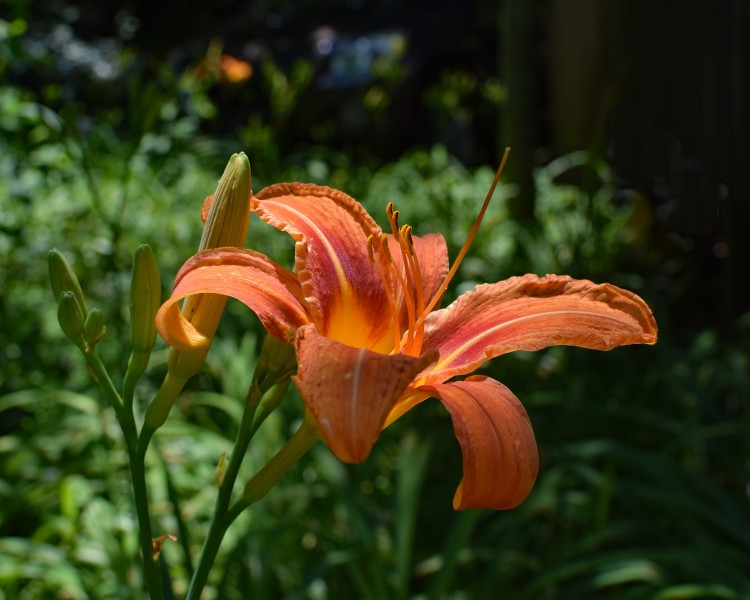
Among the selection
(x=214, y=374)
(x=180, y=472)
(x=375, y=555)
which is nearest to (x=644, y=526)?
(x=375, y=555)

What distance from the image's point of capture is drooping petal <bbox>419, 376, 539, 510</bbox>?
24.9 inches

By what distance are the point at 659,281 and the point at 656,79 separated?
1206mm

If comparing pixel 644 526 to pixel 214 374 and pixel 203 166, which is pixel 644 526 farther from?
pixel 203 166

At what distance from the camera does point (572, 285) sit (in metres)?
0.84

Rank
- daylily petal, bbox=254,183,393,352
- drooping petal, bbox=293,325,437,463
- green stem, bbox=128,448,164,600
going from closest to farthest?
1. drooping petal, bbox=293,325,437,463
2. green stem, bbox=128,448,164,600
3. daylily petal, bbox=254,183,393,352

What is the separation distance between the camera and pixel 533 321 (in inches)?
31.6

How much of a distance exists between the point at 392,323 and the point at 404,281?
A: 6 cm

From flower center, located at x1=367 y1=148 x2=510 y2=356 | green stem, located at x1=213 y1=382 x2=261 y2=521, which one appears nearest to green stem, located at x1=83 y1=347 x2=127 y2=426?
green stem, located at x1=213 y1=382 x2=261 y2=521

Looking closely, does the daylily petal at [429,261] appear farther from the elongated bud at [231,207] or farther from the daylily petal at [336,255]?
the elongated bud at [231,207]

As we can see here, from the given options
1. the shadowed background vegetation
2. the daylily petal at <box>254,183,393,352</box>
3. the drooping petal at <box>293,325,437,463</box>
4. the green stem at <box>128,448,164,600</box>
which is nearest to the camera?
the drooping petal at <box>293,325,437,463</box>

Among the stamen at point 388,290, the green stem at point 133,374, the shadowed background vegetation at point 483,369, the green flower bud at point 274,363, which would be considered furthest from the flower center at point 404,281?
the shadowed background vegetation at point 483,369

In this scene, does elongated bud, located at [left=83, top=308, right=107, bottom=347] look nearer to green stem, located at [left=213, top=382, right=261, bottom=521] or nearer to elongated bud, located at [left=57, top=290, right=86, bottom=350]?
elongated bud, located at [left=57, top=290, right=86, bottom=350]

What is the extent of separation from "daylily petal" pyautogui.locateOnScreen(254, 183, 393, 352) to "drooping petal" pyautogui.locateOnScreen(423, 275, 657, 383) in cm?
6

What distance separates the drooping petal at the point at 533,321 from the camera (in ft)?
2.54
